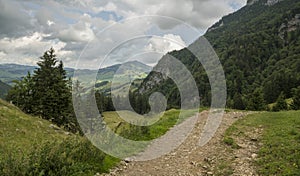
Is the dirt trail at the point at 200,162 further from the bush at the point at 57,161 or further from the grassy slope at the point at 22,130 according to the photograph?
the grassy slope at the point at 22,130

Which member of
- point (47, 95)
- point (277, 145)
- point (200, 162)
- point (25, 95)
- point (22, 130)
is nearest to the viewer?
point (200, 162)

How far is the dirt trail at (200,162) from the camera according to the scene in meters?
12.0

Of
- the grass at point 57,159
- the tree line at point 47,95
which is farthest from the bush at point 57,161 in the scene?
the tree line at point 47,95

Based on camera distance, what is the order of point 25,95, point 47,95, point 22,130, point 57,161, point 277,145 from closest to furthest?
point 57,161 → point 277,145 → point 22,130 → point 47,95 → point 25,95

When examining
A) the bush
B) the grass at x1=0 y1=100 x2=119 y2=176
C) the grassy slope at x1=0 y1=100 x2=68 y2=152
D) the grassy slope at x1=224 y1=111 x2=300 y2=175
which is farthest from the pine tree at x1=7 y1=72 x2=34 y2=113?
the bush

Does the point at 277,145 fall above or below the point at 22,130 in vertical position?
above

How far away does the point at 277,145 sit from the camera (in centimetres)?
1457

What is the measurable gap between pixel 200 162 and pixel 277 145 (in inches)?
181

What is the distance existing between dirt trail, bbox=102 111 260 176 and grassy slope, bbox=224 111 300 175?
2.00ft

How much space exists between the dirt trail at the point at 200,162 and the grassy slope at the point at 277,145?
2.00 feet

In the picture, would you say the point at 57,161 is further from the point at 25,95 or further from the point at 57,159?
the point at 25,95

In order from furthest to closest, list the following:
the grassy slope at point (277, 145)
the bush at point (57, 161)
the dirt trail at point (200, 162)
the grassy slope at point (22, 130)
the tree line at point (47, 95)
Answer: the tree line at point (47, 95), the grassy slope at point (22, 130), the dirt trail at point (200, 162), the grassy slope at point (277, 145), the bush at point (57, 161)

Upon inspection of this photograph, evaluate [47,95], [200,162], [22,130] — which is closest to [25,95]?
[47,95]

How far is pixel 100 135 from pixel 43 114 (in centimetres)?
2821
